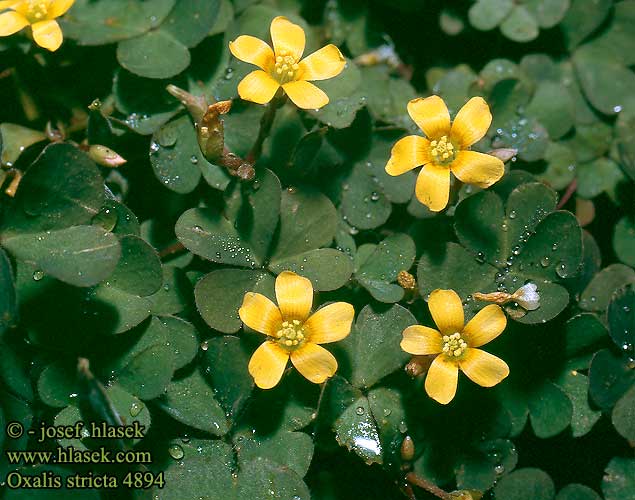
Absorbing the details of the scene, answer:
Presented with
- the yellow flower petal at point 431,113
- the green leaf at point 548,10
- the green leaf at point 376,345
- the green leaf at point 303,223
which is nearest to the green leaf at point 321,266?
the green leaf at point 303,223

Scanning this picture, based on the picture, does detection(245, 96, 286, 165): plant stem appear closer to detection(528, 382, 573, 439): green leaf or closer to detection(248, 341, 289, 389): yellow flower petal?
detection(248, 341, 289, 389): yellow flower petal

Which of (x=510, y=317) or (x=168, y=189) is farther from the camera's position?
(x=168, y=189)

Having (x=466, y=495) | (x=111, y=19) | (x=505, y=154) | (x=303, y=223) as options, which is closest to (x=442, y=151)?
(x=505, y=154)

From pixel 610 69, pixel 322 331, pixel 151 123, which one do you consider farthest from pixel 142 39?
pixel 610 69

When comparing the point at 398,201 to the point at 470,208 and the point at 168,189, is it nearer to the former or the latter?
the point at 470,208

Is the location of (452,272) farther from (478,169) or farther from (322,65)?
(322,65)

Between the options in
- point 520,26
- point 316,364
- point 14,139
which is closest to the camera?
point 316,364
